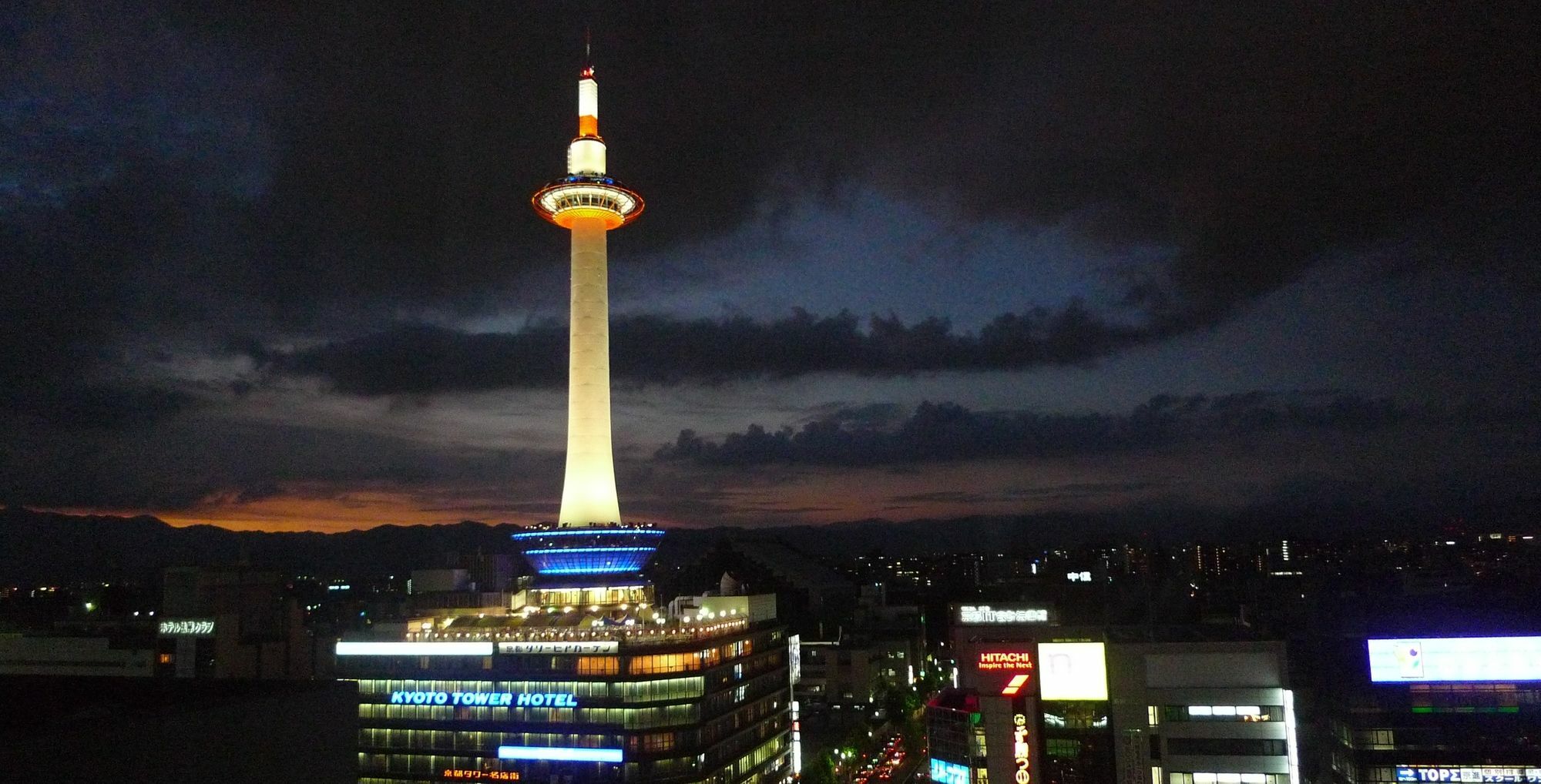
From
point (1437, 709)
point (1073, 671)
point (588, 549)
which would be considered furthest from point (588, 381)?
point (1437, 709)

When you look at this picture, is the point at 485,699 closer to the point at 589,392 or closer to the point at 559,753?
the point at 559,753

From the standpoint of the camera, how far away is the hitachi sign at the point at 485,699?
7888cm

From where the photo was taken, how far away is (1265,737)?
72.4m

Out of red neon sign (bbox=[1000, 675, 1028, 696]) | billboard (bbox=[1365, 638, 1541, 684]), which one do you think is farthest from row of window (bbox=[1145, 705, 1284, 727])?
red neon sign (bbox=[1000, 675, 1028, 696])

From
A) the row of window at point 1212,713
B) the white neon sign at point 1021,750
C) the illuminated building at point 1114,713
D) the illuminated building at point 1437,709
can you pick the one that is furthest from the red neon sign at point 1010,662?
the illuminated building at point 1437,709

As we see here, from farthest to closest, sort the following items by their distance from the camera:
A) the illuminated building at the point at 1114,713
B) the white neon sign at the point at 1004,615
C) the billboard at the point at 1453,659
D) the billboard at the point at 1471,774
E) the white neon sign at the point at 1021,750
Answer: the white neon sign at the point at 1004,615, the white neon sign at the point at 1021,750, the illuminated building at the point at 1114,713, the billboard at the point at 1453,659, the billboard at the point at 1471,774

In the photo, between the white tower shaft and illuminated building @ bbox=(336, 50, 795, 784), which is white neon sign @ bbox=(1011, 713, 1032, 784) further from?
the white tower shaft

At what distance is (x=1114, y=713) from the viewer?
77.9 m

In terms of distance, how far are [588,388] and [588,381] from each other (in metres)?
0.87

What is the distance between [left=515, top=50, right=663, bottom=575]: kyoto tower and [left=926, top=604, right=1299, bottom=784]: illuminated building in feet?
128

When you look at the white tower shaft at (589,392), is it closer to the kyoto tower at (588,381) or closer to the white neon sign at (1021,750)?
the kyoto tower at (588,381)

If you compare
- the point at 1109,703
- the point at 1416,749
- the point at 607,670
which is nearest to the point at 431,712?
the point at 607,670

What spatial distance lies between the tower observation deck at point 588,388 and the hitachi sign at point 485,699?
949 inches

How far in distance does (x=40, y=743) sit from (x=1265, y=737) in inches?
3138
